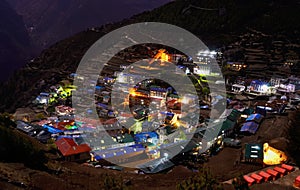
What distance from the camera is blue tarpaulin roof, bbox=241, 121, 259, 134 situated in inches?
639

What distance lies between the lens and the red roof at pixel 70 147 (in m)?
14.2

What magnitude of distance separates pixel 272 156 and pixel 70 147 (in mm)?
8283

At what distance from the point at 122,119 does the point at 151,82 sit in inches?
400

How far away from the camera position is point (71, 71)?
40469mm

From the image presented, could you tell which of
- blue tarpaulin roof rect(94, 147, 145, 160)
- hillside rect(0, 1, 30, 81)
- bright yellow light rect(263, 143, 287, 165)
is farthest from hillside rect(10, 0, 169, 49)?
bright yellow light rect(263, 143, 287, 165)

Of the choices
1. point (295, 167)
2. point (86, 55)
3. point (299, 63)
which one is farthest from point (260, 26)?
point (295, 167)

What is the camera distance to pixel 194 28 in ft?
158

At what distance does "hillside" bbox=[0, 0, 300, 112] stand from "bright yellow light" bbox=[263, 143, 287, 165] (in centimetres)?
2802

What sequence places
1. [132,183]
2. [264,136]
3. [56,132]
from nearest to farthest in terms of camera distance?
[132,183] < [264,136] < [56,132]

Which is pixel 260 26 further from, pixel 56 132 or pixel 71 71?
pixel 56 132

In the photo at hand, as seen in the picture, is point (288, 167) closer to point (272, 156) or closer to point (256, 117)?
point (272, 156)

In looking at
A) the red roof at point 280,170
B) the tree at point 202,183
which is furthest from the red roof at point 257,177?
the tree at point 202,183

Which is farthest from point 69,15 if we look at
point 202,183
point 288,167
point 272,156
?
point 202,183

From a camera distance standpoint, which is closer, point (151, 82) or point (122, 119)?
point (122, 119)
